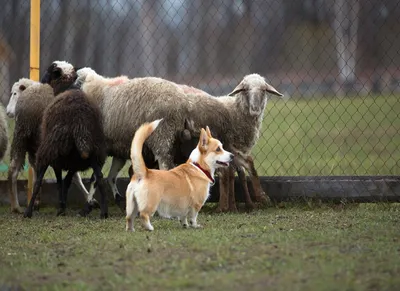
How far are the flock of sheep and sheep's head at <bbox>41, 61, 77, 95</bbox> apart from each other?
0.04 ft

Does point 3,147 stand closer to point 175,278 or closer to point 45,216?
point 45,216

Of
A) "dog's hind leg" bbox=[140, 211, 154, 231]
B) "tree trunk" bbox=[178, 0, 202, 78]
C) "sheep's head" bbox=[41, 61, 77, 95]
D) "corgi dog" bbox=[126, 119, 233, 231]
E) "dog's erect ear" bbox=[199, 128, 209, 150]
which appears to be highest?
"sheep's head" bbox=[41, 61, 77, 95]

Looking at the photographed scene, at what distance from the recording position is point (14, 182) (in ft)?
33.0

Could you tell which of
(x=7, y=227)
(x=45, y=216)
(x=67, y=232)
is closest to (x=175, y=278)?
(x=67, y=232)

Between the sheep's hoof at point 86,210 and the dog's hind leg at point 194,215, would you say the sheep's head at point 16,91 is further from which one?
the dog's hind leg at point 194,215

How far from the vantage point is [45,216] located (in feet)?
31.1

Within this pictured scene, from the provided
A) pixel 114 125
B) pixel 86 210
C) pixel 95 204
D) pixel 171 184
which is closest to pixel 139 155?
pixel 171 184

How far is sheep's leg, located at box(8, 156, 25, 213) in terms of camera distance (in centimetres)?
995

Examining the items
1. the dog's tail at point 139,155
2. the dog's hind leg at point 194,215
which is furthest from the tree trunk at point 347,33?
the dog's tail at point 139,155

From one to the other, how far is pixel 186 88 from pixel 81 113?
4.66 feet

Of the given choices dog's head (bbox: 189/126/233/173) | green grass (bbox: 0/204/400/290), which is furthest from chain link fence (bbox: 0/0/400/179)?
green grass (bbox: 0/204/400/290)

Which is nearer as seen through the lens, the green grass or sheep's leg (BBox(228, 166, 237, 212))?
the green grass

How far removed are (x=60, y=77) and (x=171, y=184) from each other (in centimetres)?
305

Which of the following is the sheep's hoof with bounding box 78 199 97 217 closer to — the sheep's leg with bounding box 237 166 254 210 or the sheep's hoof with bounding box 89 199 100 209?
the sheep's hoof with bounding box 89 199 100 209
